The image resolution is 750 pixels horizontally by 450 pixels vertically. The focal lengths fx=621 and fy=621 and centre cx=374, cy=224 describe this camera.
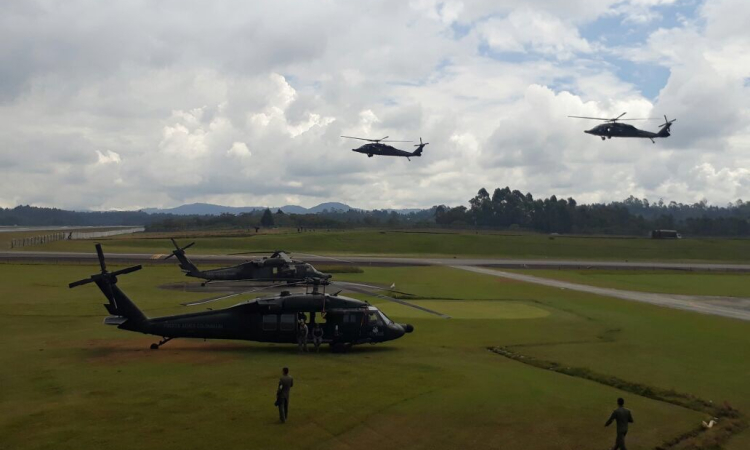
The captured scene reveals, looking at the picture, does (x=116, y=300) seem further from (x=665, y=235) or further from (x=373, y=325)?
(x=665, y=235)

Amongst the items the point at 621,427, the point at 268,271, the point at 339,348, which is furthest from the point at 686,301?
the point at 621,427

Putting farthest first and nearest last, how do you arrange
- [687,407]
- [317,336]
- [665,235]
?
[665,235] < [317,336] < [687,407]

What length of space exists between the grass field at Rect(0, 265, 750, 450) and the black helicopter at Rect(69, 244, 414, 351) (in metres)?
0.76

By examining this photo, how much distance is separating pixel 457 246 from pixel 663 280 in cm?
5493

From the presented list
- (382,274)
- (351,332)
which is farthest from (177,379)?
(382,274)

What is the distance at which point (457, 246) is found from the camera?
121 metres

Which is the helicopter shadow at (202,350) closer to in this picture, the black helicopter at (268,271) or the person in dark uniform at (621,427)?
the person in dark uniform at (621,427)

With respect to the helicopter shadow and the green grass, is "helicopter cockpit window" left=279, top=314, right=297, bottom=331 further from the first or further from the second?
the green grass

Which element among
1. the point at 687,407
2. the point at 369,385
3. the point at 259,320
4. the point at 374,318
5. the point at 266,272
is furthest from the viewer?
the point at 266,272

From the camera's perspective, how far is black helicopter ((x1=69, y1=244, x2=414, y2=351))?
2578 cm

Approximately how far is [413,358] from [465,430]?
8.41 metres

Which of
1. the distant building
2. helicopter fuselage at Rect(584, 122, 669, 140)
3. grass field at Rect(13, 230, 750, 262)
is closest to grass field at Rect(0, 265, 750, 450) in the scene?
helicopter fuselage at Rect(584, 122, 669, 140)

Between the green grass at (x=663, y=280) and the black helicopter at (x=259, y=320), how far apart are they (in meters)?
40.1

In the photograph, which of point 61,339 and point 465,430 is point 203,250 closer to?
point 61,339
